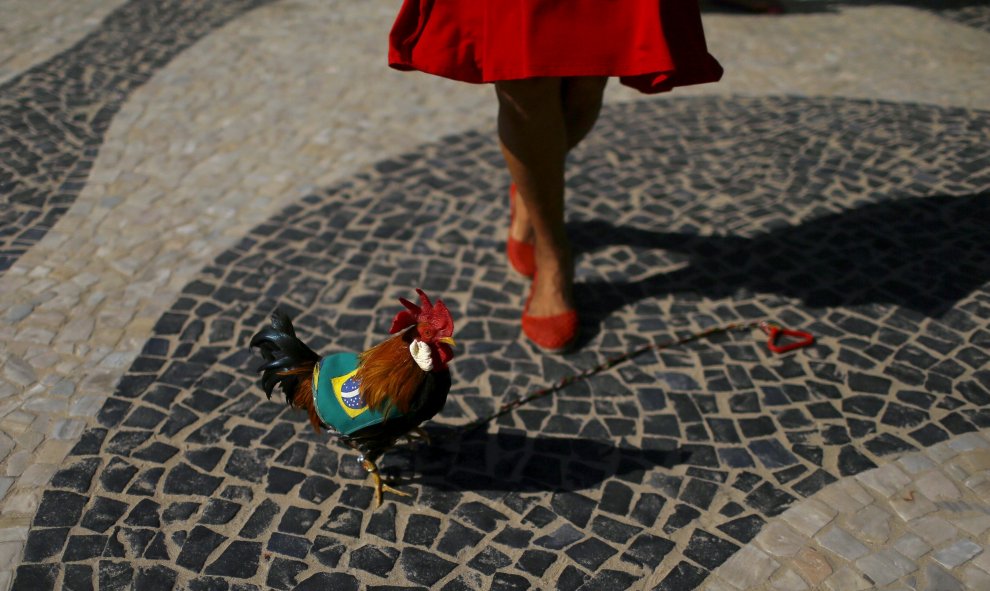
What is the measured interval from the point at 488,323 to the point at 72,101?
13.0ft

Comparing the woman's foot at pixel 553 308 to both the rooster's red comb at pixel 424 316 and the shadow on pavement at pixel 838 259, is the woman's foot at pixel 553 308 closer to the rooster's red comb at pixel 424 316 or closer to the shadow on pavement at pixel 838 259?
the shadow on pavement at pixel 838 259

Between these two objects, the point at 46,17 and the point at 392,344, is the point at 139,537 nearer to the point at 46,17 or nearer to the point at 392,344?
the point at 392,344

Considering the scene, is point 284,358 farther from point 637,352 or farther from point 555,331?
point 637,352

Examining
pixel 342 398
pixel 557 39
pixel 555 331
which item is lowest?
pixel 555 331

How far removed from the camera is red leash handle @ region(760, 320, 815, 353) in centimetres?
381

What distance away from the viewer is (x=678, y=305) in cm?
414

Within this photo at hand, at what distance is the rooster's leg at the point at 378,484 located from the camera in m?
3.06

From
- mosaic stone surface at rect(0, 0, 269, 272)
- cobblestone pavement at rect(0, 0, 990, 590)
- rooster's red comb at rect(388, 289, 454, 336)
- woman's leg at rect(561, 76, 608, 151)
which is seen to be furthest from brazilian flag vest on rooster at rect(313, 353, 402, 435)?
mosaic stone surface at rect(0, 0, 269, 272)

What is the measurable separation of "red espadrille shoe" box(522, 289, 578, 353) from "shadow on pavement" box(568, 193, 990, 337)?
22 centimetres

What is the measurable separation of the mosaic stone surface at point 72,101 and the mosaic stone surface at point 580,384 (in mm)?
1342

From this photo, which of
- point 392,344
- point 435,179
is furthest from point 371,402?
point 435,179

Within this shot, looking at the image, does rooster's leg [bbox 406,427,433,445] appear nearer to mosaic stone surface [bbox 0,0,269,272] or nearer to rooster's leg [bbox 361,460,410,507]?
rooster's leg [bbox 361,460,410,507]

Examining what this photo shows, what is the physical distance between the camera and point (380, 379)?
281cm

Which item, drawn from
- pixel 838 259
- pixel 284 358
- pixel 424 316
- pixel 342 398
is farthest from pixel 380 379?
pixel 838 259
